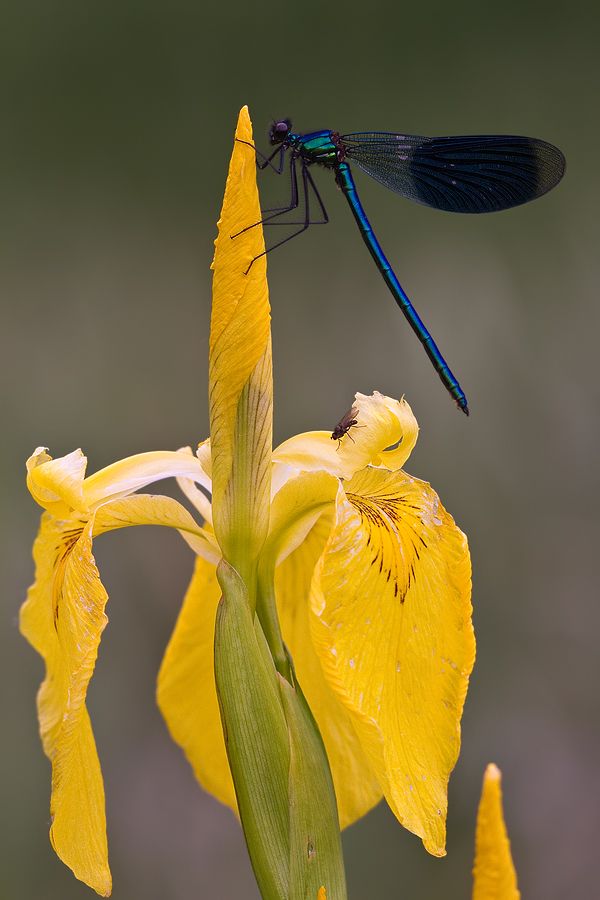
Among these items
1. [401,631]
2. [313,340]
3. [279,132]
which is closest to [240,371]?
[401,631]

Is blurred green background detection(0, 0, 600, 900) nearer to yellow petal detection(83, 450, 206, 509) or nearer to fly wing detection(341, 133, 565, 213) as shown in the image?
fly wing detection(341, 133, 565, 213)

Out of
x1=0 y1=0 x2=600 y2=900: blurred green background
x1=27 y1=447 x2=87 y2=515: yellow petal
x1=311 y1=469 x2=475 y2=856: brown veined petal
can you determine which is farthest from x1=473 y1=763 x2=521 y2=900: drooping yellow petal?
x1=0 y1=0 x2=600 y2=900: blurred green background

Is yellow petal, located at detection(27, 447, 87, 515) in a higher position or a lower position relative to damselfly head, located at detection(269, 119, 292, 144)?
lower

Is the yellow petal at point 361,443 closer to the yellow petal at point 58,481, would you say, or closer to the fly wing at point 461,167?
the yellow petal at point 58,481

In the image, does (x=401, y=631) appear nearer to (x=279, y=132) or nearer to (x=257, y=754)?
(x=257, y=754)

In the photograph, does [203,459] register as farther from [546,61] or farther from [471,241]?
[546,61]

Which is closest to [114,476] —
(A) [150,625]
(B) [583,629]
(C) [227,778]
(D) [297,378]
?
(C) [227,778]
